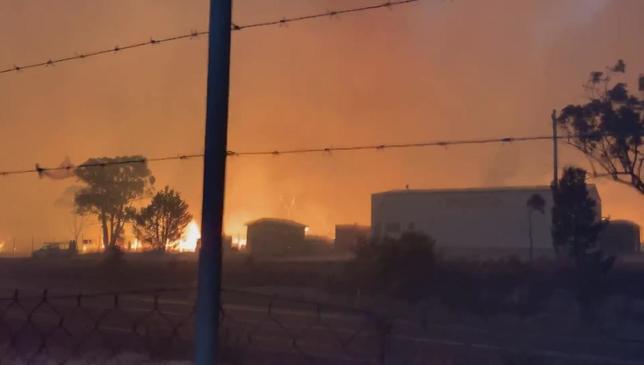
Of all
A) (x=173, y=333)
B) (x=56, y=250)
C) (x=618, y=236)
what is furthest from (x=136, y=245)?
(x=618, y=236)

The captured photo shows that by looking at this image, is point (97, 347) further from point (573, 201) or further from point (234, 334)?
point (573, 201)

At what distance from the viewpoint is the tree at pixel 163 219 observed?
44.3 ft

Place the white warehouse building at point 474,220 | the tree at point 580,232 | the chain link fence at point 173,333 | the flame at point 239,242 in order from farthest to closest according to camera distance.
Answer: the white warehouse building at point 474,220 → the tree at point 580,232 → the flame at point 239,242 → the chain link fence at point 173,333

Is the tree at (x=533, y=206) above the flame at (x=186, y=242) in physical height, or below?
above

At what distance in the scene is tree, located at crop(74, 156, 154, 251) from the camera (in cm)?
1501

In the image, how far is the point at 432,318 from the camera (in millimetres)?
15641

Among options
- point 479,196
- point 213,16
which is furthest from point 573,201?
point 213,16

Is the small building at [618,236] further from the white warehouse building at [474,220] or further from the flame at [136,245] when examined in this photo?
the flame at [136,245]

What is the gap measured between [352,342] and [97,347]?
10.4ft

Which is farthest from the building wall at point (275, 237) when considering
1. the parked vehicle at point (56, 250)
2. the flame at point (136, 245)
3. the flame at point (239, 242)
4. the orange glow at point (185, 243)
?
the parked vehicle at point (56, 250)

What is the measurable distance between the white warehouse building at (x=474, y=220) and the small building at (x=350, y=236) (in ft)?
0.96

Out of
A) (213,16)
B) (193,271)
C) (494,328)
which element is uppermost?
(213,16)

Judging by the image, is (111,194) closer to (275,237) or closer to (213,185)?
(275,237)

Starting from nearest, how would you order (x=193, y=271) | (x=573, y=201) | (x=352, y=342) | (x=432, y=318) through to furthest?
(x=352, y=342) → (x=193, y=271) → (x=432, y=318) → (x=573, y=201)
